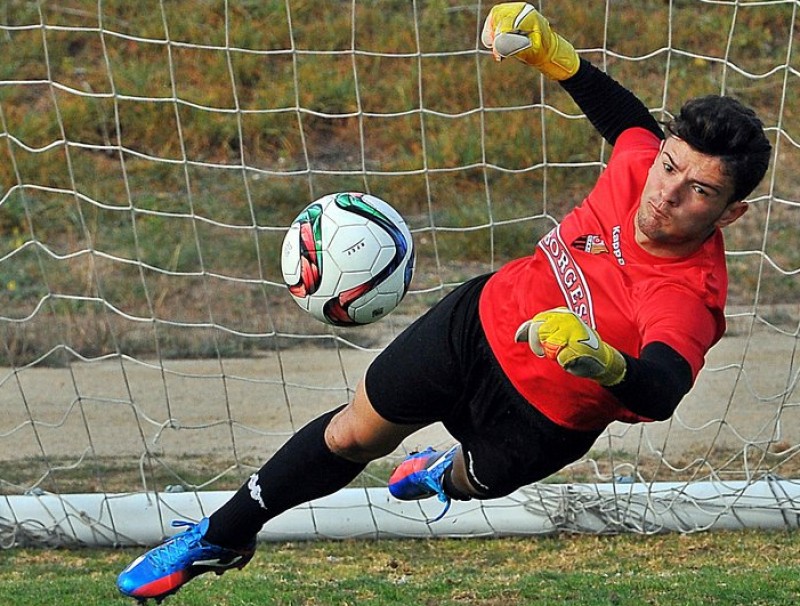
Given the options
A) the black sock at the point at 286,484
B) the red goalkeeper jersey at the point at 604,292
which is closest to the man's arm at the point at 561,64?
the red goalkeeper jersey at the point at 604,292

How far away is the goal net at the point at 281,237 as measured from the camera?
525cm

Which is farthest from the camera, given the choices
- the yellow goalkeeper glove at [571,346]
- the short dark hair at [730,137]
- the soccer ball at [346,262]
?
the soccer ball at [346,262]

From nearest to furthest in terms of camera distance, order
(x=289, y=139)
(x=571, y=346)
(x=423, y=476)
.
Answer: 1. (x=571, y=346)
2. (x=423, y=476)
3. (x=289, y=139)

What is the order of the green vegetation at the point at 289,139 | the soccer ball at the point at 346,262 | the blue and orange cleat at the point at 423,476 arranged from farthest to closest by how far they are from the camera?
the green vegetation at the point at 289,139 < the blue and orange cleat at the point at 423,476 < the soccer ball at the point at 346,262

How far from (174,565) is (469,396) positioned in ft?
3.16

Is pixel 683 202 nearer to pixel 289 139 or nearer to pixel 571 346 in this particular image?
pixel 571 346

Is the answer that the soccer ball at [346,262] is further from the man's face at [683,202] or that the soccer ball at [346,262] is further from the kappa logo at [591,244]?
the man's face at [683,202]

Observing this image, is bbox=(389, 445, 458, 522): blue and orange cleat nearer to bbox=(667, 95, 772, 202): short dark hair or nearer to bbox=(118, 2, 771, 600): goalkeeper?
bbox=(118, 2, 771, 600): goalkeeper

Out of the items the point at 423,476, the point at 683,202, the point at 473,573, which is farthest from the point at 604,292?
the point at 473,573

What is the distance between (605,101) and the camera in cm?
379

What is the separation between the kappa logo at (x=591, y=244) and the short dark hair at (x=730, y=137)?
0.34m

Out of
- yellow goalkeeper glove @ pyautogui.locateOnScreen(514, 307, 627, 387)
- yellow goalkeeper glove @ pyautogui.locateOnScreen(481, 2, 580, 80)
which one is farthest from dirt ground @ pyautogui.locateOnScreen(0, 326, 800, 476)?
yellow goalkeeper glove @ pyautogui.locateOnScreen(514, 307, 627, 387)

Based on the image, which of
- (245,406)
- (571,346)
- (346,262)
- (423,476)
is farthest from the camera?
(245,406)

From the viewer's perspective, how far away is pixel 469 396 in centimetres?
354
